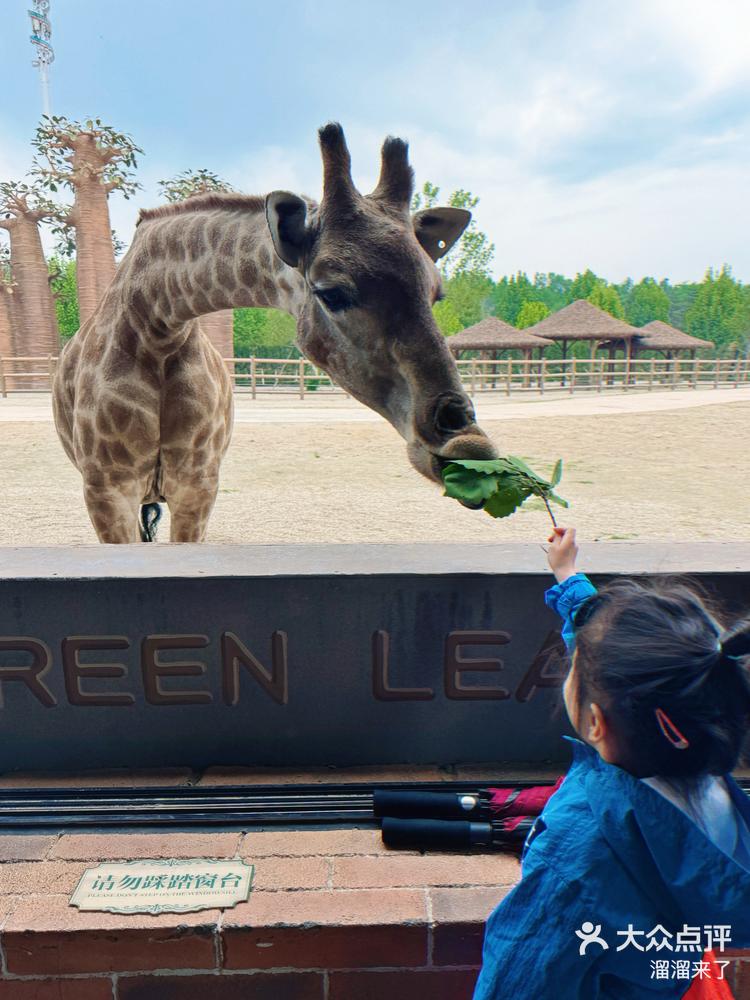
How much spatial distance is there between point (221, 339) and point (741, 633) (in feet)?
80.6

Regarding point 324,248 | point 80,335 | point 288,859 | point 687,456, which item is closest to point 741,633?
point 288,859

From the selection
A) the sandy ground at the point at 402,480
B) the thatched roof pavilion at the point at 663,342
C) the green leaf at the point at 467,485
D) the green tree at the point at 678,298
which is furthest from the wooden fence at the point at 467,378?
the green tree at the point at 678,298

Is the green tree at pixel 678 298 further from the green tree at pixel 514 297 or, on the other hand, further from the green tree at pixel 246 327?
the green tree at pixel 246 327

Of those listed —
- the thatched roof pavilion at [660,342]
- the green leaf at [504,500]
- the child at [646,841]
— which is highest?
the thatched roof pavilion at [660,342]

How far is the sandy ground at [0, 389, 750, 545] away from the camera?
23.5 feet

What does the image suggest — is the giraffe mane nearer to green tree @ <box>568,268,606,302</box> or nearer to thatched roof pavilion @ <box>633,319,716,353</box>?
thatched roof pavilion @ <box>633,319,716,353</box>

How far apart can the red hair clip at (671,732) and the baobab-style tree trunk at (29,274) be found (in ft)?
103

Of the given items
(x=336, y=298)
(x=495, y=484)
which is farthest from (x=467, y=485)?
(x=336, y=298)

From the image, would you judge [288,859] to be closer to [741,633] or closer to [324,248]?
[741,633]

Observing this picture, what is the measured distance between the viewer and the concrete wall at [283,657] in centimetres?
230

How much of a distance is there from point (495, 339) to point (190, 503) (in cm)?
2903

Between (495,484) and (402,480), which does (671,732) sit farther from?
(402,480)

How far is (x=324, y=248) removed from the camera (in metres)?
2.41

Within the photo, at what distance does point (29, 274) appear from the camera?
28734 mm
